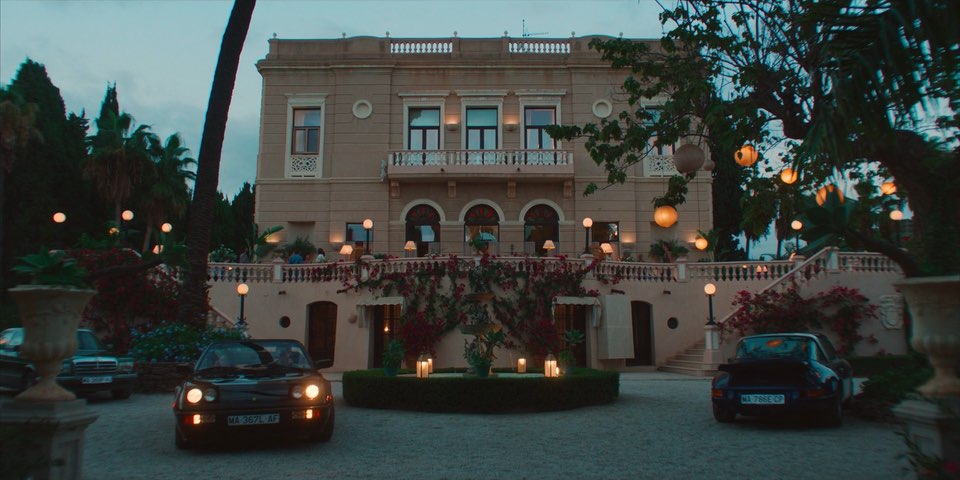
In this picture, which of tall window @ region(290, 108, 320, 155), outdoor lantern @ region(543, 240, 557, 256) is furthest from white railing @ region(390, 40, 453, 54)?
outdoor lantern @ region(543, 240, 557, 256)

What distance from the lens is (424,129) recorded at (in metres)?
28.5

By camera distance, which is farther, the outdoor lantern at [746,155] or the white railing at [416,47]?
the white railing at [416,47]

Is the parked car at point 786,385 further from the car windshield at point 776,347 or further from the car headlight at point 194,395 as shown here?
the car headlight at point 194,395

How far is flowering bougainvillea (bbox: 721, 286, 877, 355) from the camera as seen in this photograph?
66.5 feet

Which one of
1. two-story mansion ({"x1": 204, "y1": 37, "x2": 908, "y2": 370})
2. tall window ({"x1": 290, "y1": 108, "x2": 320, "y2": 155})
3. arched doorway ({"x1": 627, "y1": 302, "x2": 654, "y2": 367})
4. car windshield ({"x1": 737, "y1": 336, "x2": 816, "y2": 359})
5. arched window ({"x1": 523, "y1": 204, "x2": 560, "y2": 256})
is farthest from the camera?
tall window ({"x1": 290, "y1": 108, "x2": 320, "y2": 155})

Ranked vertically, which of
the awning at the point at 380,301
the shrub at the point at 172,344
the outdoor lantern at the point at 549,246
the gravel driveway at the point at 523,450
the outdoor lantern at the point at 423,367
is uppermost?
the outdoor lantern at the point at 549,246

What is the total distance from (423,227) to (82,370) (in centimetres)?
1605

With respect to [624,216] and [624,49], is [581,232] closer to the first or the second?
[624,216]

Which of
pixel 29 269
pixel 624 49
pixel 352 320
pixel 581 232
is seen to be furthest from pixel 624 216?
pixel 29 269

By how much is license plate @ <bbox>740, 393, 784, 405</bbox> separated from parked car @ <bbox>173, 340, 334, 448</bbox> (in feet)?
18.7

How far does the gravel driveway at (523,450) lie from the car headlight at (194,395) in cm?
66

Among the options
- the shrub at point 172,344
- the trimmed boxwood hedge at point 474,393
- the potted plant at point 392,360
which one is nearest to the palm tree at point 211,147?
the shrub at point 172,344

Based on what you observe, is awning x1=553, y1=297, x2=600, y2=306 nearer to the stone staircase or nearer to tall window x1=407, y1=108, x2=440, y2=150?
the stone staircase

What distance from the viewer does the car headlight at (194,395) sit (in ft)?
25.3
